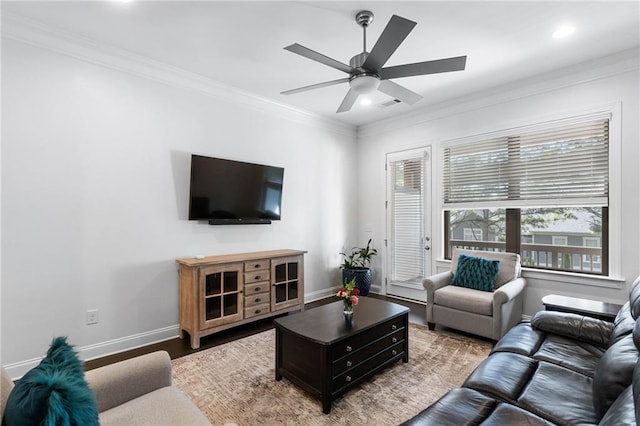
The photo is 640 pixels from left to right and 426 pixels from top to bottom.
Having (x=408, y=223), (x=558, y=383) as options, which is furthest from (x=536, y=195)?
(x=558, y=383)

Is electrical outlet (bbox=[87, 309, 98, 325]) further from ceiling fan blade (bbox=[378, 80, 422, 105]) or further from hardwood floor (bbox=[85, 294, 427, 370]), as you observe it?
ceiling fan blade (bbox=[378, 80, 422, 105])

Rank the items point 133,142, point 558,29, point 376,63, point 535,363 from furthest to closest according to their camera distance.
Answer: point 133,142
point 558,29
point 376,63
point 535,363

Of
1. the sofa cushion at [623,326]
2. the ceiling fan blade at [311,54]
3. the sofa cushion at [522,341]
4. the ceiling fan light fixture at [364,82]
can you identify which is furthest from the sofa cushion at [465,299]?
the ceiling fan blade at [311,54]

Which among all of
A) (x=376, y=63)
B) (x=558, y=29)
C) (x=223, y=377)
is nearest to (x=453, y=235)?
(x=558, y=29)

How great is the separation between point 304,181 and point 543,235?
316 cm

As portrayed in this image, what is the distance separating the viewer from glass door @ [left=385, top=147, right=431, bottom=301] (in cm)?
466

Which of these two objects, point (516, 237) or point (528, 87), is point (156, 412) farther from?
point (528, 87)

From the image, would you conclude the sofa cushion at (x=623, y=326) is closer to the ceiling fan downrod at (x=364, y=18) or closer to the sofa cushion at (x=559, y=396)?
the sofa cushion at (x=559, y=396)

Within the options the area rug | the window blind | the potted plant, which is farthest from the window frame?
the area rug

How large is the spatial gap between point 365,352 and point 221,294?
5.43ft

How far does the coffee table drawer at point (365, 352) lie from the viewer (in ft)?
7.16

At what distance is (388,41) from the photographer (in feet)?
6.62

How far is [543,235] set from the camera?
3.73 m

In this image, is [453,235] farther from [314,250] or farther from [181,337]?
[181,337]
